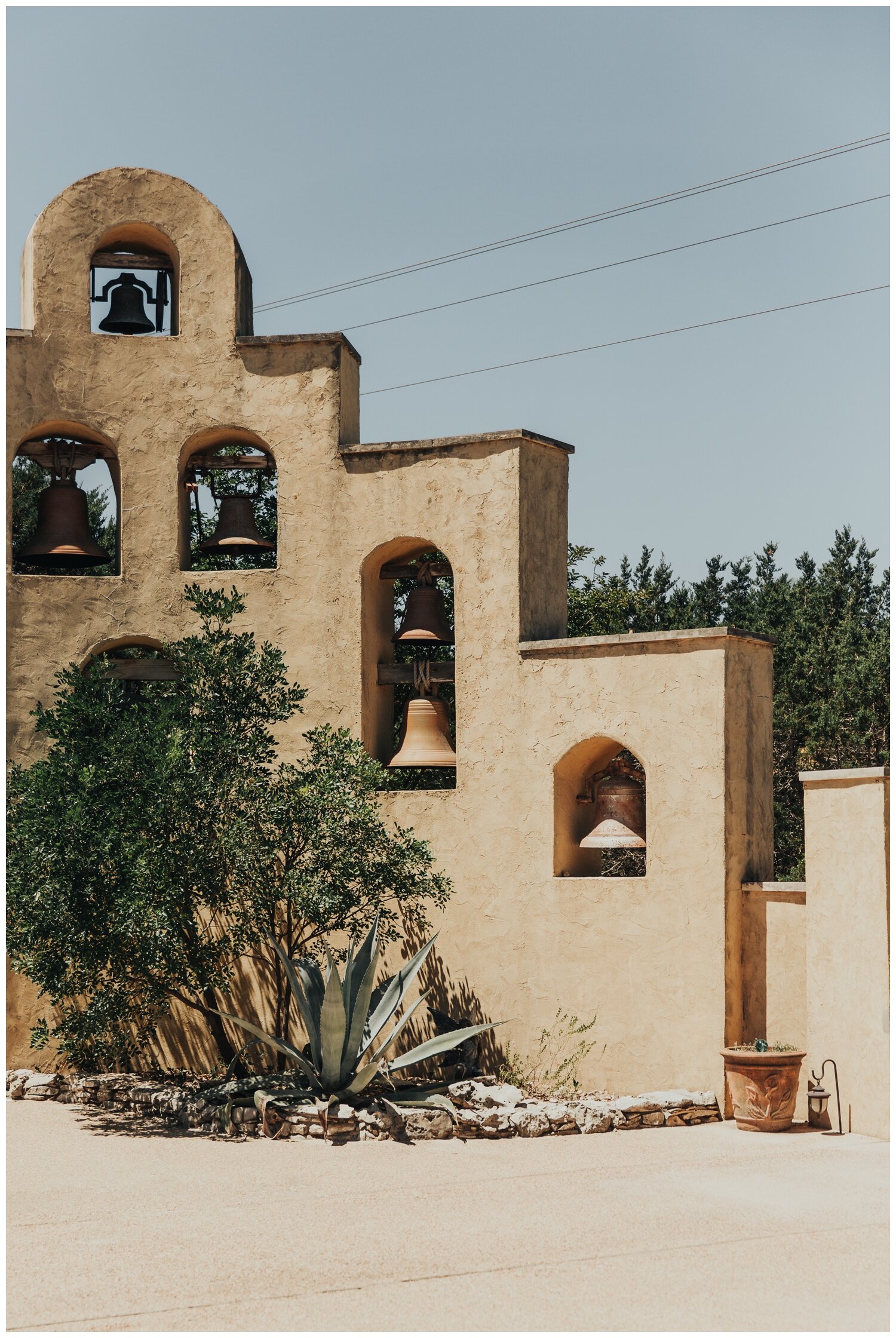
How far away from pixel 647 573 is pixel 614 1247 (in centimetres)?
3241

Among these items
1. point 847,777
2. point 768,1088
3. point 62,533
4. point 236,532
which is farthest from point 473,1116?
point 62,533

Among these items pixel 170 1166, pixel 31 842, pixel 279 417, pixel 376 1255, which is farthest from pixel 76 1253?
pixel 279 417

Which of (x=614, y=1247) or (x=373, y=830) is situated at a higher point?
(x=373, y=830)

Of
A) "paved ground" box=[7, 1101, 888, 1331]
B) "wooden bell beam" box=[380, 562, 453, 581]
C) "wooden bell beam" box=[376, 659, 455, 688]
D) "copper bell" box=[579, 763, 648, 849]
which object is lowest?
"paved ground" box=[7, 1101, 888, 1331]

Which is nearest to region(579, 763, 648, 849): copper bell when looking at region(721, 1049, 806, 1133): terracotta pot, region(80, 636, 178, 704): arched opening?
region(721, 1049, 806, 1133): terracotta pot

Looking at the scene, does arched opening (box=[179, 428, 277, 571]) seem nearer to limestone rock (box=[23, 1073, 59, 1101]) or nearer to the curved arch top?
the curved arch top

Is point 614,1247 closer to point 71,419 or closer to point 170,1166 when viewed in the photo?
point 170,1166

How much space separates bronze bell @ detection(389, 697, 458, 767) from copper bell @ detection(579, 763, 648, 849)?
143 centimetres

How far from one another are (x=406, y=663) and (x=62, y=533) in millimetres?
3677

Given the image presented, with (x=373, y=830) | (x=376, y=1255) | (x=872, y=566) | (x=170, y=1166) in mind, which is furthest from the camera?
(x=872, y=566)

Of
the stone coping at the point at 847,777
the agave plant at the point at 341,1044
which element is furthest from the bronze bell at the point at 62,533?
the stone coping at the point at 847,777

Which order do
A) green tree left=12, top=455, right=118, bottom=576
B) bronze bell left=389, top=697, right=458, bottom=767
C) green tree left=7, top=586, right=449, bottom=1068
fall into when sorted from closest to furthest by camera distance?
1. green tree left=7, top=586, right=449, bottom=1068
2. bronze bell left=389, top=697, right=458, bottom=767
3. green tree left=12, top=455, right=118, bottom=576

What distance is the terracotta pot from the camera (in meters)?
10.9

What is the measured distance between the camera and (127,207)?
13688 millimetres
